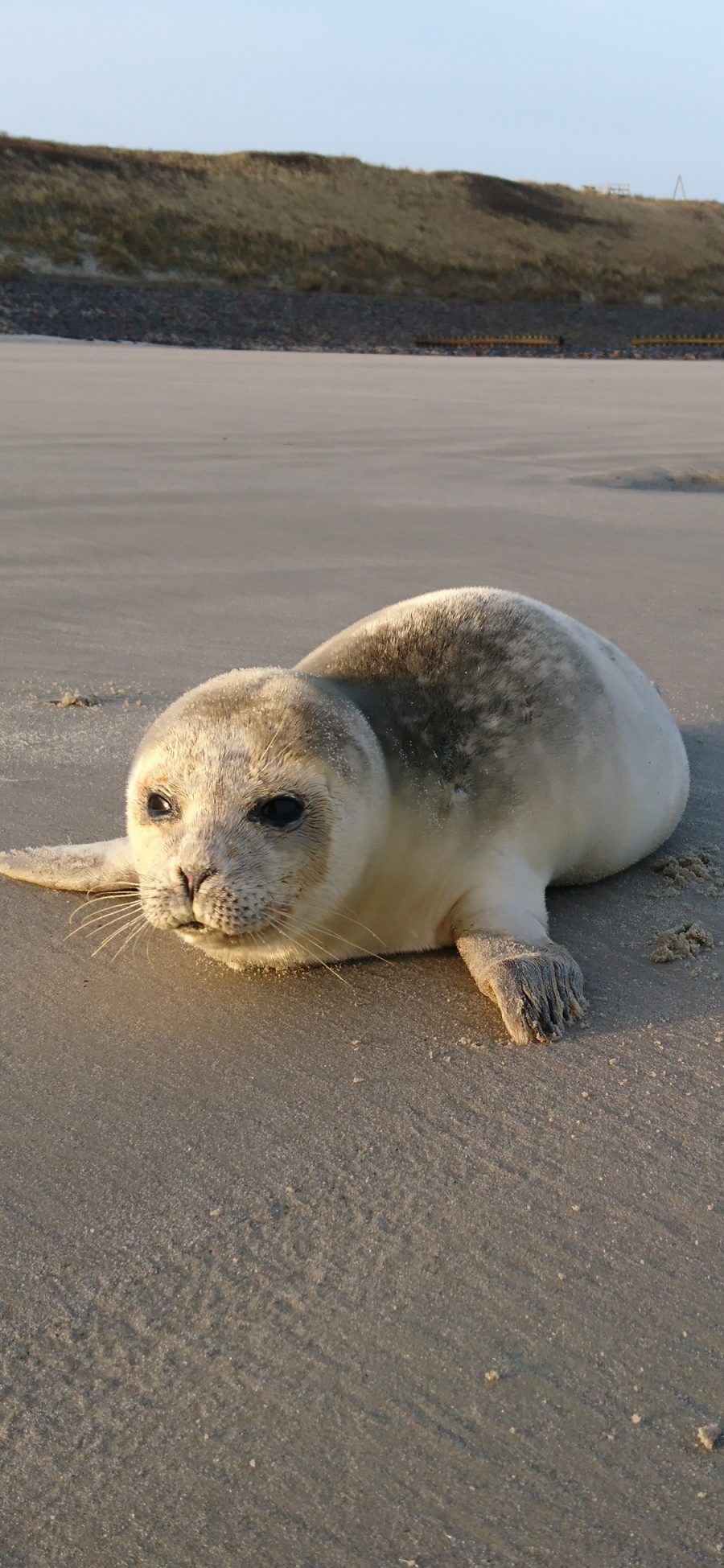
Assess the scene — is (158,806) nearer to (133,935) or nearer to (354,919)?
(133,935)

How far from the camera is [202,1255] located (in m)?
1.94

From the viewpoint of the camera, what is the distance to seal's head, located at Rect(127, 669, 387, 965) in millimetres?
2605

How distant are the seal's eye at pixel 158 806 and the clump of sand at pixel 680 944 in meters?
0.92

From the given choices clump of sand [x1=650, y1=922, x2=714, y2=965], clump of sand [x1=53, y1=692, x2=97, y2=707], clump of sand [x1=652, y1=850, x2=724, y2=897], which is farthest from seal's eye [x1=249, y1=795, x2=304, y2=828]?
clump of sand [x1=53, y1=692, x2=97, y2=707]

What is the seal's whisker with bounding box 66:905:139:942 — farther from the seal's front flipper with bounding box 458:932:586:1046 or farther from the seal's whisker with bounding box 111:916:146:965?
the seal's front flipper with bounding box 458:932:586:1046

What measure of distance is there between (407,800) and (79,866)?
0.68m

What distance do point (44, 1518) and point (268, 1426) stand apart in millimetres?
244

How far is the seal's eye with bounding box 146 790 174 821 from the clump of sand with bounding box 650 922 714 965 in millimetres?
919

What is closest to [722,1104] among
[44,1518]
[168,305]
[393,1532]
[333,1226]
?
[333,1226]

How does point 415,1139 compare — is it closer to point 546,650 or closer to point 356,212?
point 546,650

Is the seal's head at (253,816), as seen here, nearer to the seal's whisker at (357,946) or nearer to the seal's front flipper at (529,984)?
the seal's whisker at (357,946)

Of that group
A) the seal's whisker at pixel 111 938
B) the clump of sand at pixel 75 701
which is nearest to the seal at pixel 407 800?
the seal's whisker at pixel 111 938

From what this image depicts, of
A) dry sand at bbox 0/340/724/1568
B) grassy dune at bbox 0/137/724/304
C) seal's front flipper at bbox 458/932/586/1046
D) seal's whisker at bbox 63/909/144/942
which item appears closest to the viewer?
dry sand at bbox 0/340/724/1568

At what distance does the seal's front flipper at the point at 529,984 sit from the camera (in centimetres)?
255
